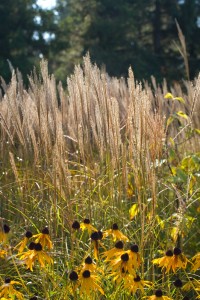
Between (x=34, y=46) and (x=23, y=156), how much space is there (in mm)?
12246

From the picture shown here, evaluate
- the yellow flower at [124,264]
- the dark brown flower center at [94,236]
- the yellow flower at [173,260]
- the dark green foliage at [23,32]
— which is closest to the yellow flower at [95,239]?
the dark brown flower center at [94,236]

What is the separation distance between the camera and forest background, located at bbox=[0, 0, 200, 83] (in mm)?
14258

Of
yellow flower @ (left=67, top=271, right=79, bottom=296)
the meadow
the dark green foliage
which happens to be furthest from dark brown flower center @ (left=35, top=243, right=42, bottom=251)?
the dark green foliage

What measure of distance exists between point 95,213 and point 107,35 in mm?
14512

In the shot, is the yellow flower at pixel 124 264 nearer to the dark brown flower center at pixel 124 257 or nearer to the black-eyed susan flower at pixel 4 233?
the dark brown flower center at pixel 124 257

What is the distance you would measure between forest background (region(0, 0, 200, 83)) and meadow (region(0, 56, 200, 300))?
10.7 metres

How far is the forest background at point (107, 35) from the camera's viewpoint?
14258 mm

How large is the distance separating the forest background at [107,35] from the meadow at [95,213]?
10.7 meters

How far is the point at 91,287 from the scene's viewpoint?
1.93 metres

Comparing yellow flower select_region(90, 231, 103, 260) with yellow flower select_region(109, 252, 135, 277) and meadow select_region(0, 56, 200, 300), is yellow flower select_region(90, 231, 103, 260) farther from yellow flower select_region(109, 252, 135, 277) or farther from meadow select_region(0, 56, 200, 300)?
yellow flower select_region(109, 252, 135, 277)

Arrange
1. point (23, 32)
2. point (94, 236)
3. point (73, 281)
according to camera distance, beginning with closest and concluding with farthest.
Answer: point (73, 281)
point (94, 236)
point (23, 32)

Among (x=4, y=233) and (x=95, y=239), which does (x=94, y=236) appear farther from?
(x=4, y=233)

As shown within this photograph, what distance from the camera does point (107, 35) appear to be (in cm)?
1678

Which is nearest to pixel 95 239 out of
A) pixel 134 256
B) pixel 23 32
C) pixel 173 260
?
pixel 134 256
